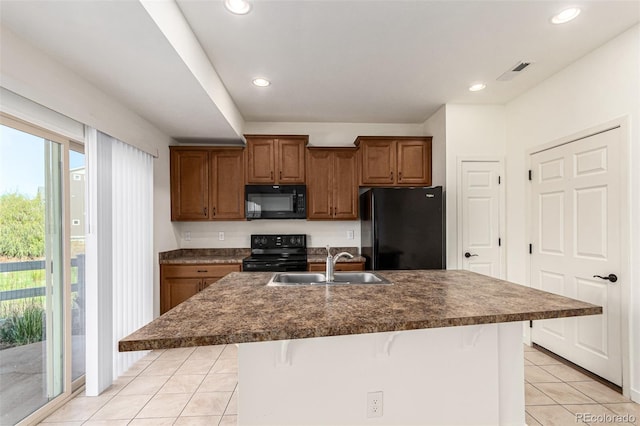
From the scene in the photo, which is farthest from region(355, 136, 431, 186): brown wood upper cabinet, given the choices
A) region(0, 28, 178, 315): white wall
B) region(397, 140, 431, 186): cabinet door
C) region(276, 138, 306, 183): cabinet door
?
region(0, 28, 178, 315): white wall

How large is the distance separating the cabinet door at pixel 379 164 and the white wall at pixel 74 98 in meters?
2.31

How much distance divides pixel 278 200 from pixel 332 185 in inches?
26.6

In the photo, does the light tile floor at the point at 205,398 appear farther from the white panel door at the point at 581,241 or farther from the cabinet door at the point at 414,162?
the cabinet door at the point at 414,162

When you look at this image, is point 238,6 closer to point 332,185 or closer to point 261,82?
point 261,82

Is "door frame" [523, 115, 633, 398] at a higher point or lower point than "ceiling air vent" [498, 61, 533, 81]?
lower

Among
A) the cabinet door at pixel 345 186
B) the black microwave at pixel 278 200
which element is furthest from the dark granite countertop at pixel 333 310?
the cabinet door at pixel 345 186

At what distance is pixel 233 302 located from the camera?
4.81 feet

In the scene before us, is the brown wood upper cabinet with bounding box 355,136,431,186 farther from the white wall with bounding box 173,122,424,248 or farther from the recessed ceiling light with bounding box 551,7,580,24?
the recessed ceiling light with bounding box 551,7,580,24

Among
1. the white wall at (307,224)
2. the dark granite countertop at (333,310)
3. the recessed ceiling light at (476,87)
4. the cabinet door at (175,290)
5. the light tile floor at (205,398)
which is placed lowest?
the light tile floor at (205,398)

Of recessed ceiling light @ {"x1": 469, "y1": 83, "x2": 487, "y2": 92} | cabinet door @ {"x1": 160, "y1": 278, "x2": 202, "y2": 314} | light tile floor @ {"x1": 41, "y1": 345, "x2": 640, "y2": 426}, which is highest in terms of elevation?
recessed ceiling light @ {"x1": 469, "y1": 83, "x2": 487, "y2": 92}

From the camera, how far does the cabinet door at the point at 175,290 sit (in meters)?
3.39

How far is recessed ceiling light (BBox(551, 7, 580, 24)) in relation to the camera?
195cm

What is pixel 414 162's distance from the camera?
380cm

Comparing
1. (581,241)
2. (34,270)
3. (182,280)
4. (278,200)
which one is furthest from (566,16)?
(182,280)
